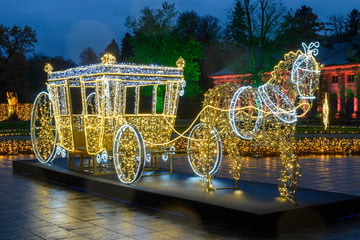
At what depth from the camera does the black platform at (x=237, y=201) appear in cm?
599

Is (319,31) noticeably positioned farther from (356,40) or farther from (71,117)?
(71,117)

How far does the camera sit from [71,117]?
32.9ft

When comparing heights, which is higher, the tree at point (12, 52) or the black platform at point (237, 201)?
the tree at point (12, 52)

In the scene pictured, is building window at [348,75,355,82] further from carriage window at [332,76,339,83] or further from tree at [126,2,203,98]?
tree at [126,2,203,98]

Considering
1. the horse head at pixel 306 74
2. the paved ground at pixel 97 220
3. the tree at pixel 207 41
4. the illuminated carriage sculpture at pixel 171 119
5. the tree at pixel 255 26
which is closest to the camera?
the paved ground at pixel 97 220

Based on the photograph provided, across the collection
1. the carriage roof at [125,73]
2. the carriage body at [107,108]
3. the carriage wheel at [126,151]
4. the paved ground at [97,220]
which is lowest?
the paved ground at [97,220]

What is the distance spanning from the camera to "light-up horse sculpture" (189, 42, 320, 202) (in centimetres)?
652

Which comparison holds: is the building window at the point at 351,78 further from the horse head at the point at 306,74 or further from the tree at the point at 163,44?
the horse head at the point at 306,74

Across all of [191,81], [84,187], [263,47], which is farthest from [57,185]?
[191,81]

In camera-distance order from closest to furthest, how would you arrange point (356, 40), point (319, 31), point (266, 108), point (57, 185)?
point (266, 108) → point (57, 185) → point (356, 40) → point (319, 31)

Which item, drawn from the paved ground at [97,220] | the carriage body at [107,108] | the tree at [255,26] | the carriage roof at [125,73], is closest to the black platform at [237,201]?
the paved ground at [97,220]

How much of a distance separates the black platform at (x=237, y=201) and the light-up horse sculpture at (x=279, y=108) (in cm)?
35

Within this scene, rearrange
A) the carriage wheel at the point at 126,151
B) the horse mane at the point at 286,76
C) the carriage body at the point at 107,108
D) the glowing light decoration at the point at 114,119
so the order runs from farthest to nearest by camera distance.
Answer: the carriage body at the point at 107,108
the glowing light decoration at the point at 114,119
the carriage wheel at the point at 126,151
the horse mane at the point at 286,76

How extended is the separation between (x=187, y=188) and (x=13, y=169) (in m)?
6.09
